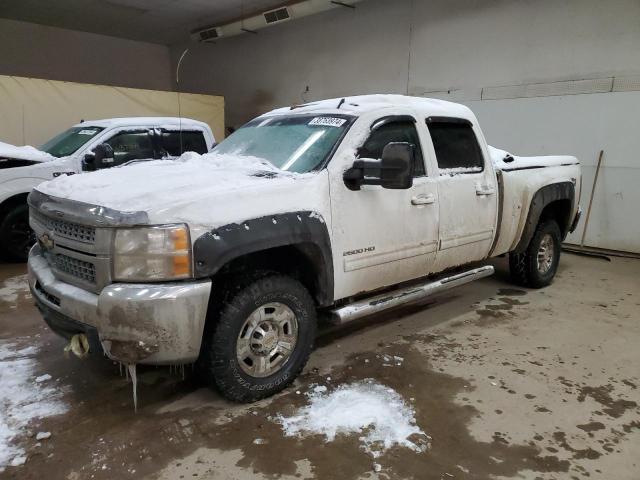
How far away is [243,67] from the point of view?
14469 mm

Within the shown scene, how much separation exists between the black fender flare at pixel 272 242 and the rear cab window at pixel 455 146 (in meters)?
1.46

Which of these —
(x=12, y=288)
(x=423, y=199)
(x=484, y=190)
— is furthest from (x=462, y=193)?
(x=12, y=288)

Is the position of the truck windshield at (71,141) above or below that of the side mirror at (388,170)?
above

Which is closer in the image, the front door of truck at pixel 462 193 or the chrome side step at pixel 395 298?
the chrome side step at pixel 395 298

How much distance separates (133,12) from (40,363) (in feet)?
40.1

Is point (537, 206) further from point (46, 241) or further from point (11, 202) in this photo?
point (11, 202)

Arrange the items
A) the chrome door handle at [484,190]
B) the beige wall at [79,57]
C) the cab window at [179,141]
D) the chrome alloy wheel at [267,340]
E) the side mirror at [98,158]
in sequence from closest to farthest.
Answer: the chrome alloy wheel at [267,340] → the chrome door handle at [484,190] → the side mirror at [98,158] → the cab window at [179,141] → the beige wall at [79,57]

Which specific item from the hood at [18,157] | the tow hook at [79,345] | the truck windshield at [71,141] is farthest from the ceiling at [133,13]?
the tow hook at [79,345]

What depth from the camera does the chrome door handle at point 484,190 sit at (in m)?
4.19

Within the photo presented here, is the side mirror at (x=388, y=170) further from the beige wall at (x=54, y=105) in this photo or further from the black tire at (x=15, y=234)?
the beige wall at (x=54, y=105)

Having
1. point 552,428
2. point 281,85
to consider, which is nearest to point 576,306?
point 552,428

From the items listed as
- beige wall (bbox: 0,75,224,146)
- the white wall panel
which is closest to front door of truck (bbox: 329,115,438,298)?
the white wall panel

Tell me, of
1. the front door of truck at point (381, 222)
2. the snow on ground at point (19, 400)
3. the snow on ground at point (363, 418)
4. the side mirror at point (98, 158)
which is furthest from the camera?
the side mirror at point (98, 158)

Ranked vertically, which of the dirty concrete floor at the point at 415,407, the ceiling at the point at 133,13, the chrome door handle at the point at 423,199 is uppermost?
the ceiling at the point at 133,13
